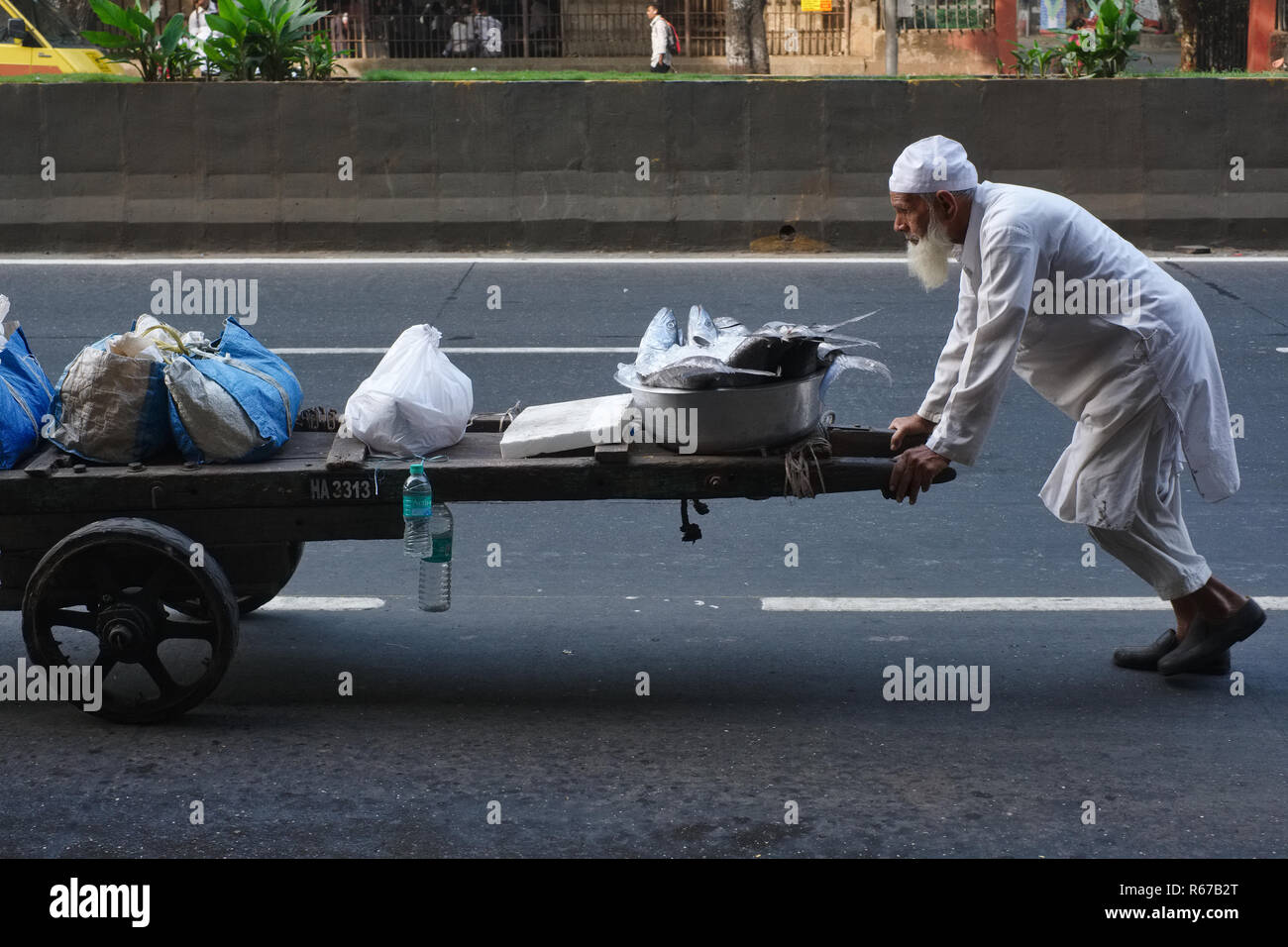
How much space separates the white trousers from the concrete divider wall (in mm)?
8937

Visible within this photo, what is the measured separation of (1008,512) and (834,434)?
235 cm

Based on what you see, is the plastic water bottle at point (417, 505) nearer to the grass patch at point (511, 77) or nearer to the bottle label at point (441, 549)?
the bottle label at point (441, 549)

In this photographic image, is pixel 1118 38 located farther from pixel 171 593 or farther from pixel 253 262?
A: pixel 171 593

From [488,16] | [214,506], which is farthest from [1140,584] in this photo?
[488,16]

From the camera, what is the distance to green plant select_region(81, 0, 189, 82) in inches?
542

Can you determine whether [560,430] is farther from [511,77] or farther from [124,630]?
[511,77]

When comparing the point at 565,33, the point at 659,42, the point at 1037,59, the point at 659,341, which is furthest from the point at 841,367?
the point at 565,33

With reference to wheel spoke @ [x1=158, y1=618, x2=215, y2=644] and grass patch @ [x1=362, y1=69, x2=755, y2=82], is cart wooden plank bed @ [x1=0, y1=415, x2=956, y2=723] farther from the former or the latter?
grass patch @ [x1=362, y1=69, x2=755, y2=82]

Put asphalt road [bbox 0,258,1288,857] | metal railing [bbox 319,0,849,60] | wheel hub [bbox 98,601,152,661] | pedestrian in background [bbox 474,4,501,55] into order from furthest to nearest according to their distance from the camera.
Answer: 1. metal railing [bbox 319,0,849,60]
2. pedestrian in background [bbox 474,4,501,55]
3. wheel hub [bbox 98,601,152,661]
4. asphalt road [bbox 0,258,1288,857]

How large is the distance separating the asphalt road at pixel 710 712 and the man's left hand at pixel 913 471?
749 mm

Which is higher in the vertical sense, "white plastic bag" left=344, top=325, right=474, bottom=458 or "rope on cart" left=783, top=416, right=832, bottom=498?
"white plastic bag" left=344, top=325, right=474, bottom=458

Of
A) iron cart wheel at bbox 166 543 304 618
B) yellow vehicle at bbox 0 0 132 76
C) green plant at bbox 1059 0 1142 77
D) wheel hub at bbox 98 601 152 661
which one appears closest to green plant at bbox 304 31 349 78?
yellow vehicle at bbox 0 0 132 76

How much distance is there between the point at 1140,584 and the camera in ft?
19.9

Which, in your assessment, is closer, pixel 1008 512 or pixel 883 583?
pixel 883 583
